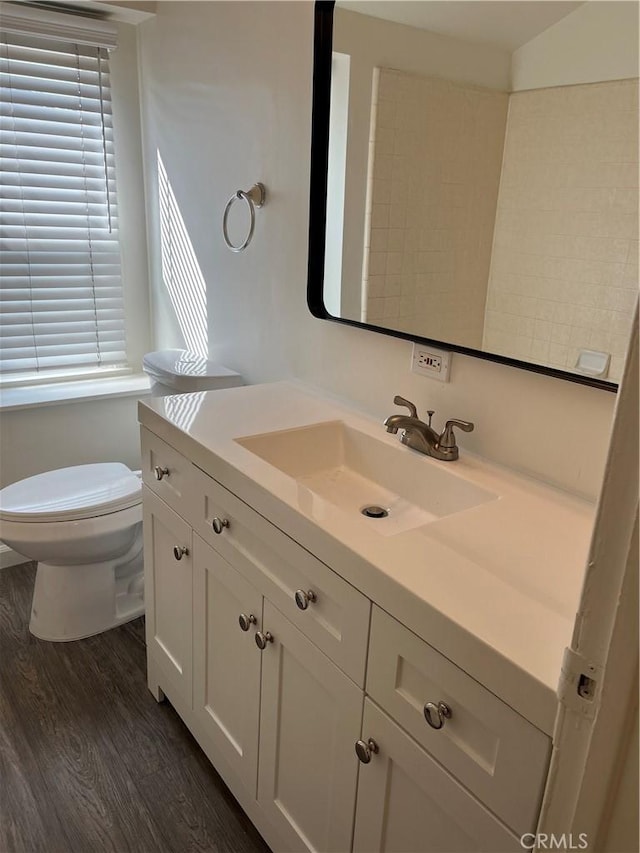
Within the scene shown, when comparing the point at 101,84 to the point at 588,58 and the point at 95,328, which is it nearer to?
the point at 95,328

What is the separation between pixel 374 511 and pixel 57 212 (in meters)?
2.00

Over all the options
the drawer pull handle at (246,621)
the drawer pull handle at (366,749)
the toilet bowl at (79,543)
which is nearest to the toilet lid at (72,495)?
the toilet bowl at (79,543)

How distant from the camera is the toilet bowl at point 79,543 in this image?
203 centimetres

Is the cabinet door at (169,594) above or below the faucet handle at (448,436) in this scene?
below

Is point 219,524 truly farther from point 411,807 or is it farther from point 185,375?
point 185,375

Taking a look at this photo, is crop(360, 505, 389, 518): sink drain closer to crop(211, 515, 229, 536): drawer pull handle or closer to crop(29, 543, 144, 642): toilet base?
crop(211, 515, 229, 536): drawer pull handle

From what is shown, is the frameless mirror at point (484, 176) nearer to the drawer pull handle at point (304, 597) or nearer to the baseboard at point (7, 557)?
the drawer pull handle at point (304, 597)

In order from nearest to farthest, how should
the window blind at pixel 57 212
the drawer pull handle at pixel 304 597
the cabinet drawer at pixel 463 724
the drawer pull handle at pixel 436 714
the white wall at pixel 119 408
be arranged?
the cabinet drawer at pixel 463 724
the drawer pull handle at pixel 436 714
the drawer pull handle at pixel 304 597
the window blind at pixel 57 212
the white wall at pixel 119 408

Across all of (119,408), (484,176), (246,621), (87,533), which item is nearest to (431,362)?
(484,176)

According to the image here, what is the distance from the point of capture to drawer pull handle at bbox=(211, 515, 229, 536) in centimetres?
140

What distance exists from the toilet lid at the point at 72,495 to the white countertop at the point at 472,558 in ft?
2.16

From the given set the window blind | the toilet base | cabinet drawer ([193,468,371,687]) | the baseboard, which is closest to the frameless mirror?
cabinet drawer ([193,468,371,687])

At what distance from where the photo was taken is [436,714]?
91cm

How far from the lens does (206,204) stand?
230 centimetres
